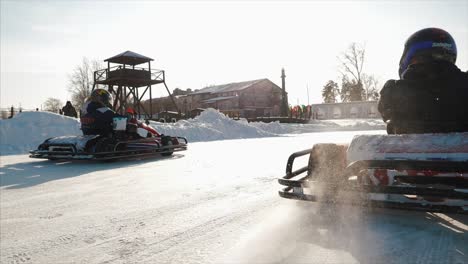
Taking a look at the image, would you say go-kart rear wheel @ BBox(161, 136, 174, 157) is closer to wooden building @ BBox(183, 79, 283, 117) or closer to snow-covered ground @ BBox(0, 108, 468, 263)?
snow-covered ground @ BBox(0, 108, 468, 263)

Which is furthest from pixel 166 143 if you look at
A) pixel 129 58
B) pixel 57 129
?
pixel 129 58

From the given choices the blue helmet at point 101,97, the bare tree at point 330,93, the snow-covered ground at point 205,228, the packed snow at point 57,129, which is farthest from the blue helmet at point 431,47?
the bare tree at point 330,93

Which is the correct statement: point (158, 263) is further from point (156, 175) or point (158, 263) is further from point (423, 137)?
point (156, 175)

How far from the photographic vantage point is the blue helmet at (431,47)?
287cm

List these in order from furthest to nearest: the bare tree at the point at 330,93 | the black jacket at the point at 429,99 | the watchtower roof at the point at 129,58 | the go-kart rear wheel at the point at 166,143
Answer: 1. the bare tree at the point at 330,93
2. the watchtower roof at the point at 129,58
3. the go-kart rear wheel at the point at 166,143
4. the black jacket at the point at 429,99

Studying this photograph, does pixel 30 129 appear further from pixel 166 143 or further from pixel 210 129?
pixel 210 129

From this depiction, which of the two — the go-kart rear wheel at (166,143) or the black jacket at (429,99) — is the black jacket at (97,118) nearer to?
the go-kart rear wheel at (166,143)

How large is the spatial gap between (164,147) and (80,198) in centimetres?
406

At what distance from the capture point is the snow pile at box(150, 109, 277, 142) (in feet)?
45.8

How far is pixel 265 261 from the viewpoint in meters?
1.75

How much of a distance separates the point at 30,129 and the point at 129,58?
43.9 feet

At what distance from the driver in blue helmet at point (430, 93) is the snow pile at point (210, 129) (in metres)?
11.2

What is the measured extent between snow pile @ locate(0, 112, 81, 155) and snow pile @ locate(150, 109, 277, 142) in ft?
12.0

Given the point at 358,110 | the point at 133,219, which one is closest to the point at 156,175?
the point at 133,219
